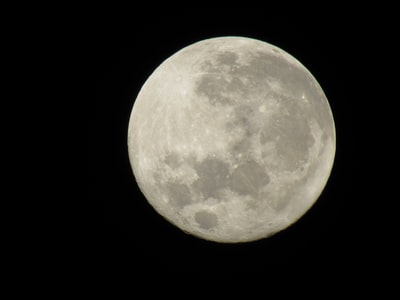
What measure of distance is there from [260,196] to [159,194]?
98cm

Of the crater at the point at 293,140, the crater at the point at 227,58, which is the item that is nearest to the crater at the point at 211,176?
the crater at the point at 293,140

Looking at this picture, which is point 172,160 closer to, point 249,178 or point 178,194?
point 178,194

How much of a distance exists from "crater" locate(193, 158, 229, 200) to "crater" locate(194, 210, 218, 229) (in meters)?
0.24

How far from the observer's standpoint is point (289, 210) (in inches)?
177

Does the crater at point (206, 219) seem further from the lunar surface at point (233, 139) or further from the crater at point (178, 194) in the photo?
the crater at point (178, 194)

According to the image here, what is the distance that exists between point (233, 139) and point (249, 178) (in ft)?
1.22

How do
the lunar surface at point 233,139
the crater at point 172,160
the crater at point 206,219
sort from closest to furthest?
the lunar surface at point 233,139 < the crater at point 172,160 < the crater at point 206,219

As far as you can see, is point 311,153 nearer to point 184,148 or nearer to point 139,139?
point 184,148

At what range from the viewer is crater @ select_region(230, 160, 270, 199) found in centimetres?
412

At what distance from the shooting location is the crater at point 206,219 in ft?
14.4

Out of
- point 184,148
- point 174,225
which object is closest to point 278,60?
point 184,148

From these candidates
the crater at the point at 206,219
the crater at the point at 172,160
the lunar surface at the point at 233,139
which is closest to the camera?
the lunar surface at the point at 233,139

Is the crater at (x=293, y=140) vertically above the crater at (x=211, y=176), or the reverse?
the crater at (x=293, y=140)

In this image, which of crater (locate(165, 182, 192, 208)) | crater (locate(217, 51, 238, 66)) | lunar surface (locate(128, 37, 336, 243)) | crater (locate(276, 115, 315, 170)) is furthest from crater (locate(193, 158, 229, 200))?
crater (locate(217, 51, 238, 66))
